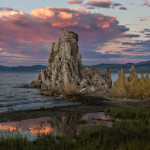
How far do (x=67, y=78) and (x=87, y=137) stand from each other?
131ft

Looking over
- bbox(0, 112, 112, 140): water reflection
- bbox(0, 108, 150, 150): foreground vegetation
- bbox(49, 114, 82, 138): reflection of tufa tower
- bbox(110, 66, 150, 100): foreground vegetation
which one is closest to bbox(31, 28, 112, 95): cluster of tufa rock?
bbox(110, 66, 150, 100): foreground vegetation

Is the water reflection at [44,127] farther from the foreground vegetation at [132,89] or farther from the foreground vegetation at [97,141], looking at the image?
the foreground vegetation at [132,89]

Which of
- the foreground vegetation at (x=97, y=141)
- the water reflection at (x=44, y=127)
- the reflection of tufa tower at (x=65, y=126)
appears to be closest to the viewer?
the foreground vegetation at (x=97, y=141)

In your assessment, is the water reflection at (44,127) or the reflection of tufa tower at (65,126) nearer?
the water reflection at (44,127)

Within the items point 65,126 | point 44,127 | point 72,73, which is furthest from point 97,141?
point 72,73

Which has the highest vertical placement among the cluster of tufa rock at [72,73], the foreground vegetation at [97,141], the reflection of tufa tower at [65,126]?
the cluster of tufa rock at [72,73]

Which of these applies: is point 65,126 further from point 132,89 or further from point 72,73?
point 72,73

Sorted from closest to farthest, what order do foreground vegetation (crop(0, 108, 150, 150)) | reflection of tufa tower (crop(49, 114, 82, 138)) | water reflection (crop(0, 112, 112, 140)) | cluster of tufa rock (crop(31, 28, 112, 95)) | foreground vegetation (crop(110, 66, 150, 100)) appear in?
foreground vegetation (crop(0, 108, 150, 150))
water reflection (crop(0, 112, 112, 140))
reflection of tufa tower (crop(49, 114, 82, 138))
foreground vegetation (crop(110, 66, 150, 100))
cluster of tufa rock (crop(31, 28, 112, 95))

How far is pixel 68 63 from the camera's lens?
53.1 m

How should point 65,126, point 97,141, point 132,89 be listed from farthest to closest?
point 132,89 → point 65,126 → point 97,141

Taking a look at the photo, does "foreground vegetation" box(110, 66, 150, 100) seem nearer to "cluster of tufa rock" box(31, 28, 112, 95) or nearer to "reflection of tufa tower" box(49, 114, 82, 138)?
"cluster of tufa rock" box(31, 28, 112, 95)

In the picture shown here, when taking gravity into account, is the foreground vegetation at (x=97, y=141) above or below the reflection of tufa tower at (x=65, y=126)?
above

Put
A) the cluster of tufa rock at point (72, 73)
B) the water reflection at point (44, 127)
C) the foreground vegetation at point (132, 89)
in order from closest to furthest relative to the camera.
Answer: the water reflection at point (44, 127) < the foreground vegetation at point (132, 89) < the cluster of tufa rock at point (72, 73)

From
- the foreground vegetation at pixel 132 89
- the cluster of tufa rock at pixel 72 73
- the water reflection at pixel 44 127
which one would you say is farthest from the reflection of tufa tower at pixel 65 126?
the cluster of tufa rock at pixel 72 73
